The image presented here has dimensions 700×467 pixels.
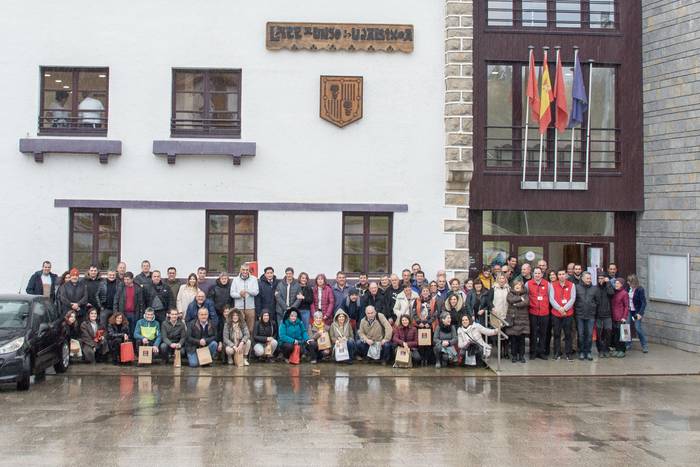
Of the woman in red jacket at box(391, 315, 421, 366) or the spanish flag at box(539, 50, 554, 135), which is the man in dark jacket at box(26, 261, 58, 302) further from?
the spanish flag at box(539, 50, 554, 135)

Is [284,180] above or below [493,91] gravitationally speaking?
below

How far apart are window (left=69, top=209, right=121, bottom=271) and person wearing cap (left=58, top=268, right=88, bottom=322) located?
177 centimetres

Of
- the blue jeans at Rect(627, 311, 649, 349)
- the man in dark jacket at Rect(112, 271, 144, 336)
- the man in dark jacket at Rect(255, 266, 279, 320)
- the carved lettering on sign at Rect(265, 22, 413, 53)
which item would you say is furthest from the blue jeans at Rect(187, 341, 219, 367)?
the blue jeans at Rect(627, 311, 649, 349)

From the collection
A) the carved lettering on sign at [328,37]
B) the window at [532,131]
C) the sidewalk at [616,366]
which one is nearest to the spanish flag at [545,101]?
the window at [532,131]

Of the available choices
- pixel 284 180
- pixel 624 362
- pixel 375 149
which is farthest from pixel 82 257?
pixel 624 362

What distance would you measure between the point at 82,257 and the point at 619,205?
11513 mm

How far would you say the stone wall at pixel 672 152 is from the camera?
1703 centimetres

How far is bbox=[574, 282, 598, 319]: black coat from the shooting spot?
16.0m

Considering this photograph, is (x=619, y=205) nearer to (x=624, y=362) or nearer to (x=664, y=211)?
(x=664, y=211)

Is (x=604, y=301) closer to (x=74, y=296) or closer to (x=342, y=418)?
(x=342, y=418)

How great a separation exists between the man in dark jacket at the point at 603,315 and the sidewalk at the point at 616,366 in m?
0.25

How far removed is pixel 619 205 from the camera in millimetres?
18188

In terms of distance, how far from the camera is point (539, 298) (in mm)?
15867

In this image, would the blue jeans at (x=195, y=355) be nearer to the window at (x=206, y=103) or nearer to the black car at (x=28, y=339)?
the black car at (x=28, y=339)
